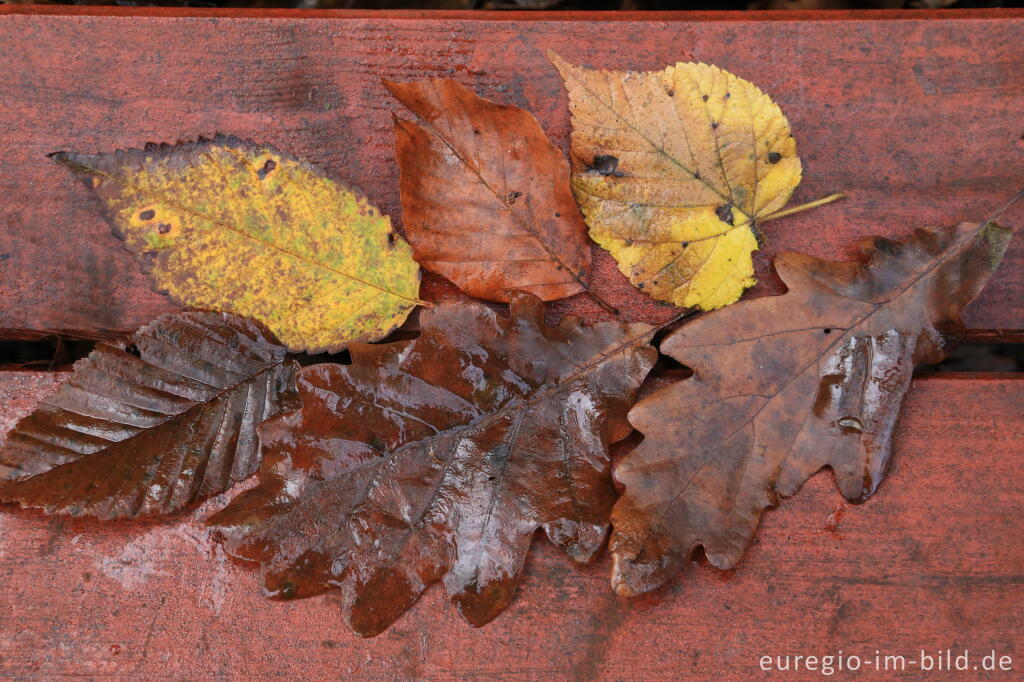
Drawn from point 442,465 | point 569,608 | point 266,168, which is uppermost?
point 266,168

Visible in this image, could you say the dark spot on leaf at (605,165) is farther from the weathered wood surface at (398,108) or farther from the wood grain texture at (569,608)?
the wood grain texture at (569,608)

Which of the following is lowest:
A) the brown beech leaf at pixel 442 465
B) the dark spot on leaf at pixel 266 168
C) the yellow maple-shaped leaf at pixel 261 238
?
the brown beech leaf at pixel 442 465

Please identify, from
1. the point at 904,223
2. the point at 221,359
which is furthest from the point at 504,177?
the point at 904,223

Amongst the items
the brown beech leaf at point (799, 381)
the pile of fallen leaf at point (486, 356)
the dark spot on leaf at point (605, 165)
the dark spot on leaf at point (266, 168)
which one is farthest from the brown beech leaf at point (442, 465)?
the dark spot on leaf at point (266, 168)

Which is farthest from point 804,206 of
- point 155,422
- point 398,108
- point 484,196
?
point 155,422

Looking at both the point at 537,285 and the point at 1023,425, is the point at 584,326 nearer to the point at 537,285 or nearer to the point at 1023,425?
the point at 537,285

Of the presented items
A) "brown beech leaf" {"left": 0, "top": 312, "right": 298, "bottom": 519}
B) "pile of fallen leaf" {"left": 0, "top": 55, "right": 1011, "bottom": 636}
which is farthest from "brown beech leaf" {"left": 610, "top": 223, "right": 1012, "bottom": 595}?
"brown beech leaf" {"left": 0, "top": 312, "right": 298, "bottom": 519}

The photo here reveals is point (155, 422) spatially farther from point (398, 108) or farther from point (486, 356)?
point (398, 108)
